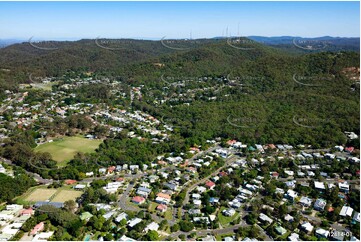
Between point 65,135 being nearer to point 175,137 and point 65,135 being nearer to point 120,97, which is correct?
point 175,137

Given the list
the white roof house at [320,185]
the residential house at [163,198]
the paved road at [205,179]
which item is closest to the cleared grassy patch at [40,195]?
the residential house at [163,198]

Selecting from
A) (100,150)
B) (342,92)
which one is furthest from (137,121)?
(342,92)

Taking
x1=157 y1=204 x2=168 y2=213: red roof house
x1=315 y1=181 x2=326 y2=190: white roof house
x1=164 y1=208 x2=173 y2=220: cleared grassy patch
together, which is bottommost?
x1=164 y1=208 x2=173 y2=220: cleared grassy patch

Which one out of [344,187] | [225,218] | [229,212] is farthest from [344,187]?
[225,218]

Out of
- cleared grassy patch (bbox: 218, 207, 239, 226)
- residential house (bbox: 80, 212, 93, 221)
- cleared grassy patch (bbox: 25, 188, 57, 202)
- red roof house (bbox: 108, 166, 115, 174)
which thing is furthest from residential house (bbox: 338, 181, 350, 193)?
cleared grassy patch (bbox: 25, 188, 57, 202)

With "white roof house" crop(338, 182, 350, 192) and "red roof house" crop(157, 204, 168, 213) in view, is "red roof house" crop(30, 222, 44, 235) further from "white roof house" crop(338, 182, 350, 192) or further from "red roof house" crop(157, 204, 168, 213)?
"white roof house" crop(338, 182, 350, 192)

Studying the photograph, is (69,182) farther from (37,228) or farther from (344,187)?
(344,187)
